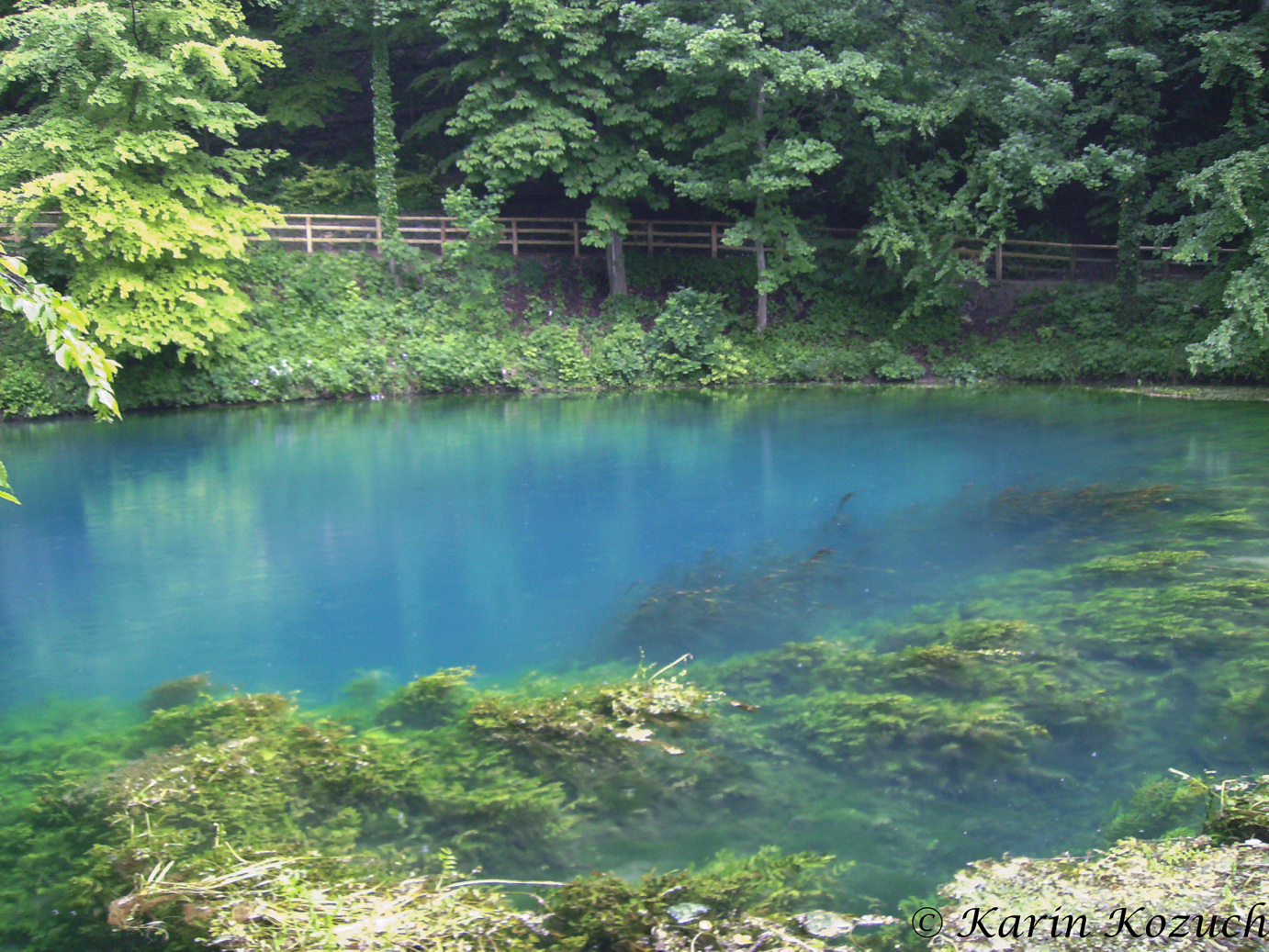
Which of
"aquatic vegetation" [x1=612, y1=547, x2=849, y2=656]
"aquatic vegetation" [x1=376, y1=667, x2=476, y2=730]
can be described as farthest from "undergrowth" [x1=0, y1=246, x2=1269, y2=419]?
"aquatic vegetation" [x1=376, y1=667, x2=476, y2=730]

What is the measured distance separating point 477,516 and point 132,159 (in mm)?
10838

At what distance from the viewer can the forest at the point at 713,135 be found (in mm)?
17031

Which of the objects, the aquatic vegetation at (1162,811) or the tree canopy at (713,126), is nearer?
the aquatic vegetation at (1162,811)

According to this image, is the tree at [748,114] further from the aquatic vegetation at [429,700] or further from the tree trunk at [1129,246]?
the aquatic vegetation at [429,700]

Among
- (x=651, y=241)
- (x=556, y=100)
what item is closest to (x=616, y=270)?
(x=651, y=241)

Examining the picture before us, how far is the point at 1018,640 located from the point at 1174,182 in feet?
50.2

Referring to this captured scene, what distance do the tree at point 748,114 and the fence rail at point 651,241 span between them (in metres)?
2.27

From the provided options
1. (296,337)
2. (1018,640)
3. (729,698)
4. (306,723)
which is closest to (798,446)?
(1018,640)

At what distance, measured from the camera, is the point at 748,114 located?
21.3 meters

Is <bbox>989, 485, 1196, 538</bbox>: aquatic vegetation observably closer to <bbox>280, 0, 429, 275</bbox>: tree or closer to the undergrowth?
the undergrowth

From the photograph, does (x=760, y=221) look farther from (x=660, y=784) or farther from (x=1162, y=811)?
(x=1162, y=811)

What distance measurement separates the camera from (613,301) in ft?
75.6

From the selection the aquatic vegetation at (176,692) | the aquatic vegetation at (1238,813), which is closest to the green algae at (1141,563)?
the aquatic vegetation at (1238,813)

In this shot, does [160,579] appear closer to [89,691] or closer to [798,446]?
[89,691]
